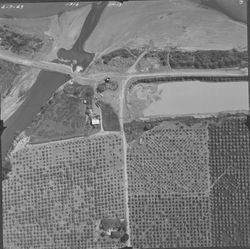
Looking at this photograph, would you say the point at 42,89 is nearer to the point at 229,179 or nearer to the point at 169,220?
the point at 169,220

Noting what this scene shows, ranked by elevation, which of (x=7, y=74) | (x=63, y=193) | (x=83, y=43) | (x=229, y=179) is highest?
(x=83, y=43)

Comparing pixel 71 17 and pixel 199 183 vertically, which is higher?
pixel 71 17

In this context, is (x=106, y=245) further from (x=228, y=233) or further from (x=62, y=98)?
(x=62, y=98)

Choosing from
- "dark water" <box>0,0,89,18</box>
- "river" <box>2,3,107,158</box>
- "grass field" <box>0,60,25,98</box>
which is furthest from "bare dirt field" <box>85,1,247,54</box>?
"grass field" <box>0,60,25,98</box>

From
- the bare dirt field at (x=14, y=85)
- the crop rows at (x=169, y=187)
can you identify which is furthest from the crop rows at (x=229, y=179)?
the bare dirt field at (x=14, y=85)

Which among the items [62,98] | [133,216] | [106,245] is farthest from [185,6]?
[106,245]

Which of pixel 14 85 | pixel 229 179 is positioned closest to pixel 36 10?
pixel 14 85

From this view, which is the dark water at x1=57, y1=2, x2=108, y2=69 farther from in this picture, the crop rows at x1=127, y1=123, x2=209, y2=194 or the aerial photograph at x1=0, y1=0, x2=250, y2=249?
the crop rows at x1=127, y1=123, x2=209, y2=194
